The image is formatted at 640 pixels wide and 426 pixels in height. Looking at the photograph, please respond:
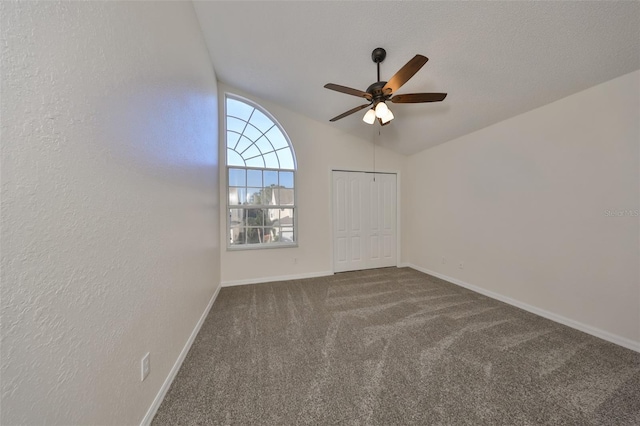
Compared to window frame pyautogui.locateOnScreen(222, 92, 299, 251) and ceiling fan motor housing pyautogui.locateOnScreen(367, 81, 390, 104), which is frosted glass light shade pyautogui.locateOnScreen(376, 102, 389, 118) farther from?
window frame pyautogui.locateOnScreen(222, 92, 299, 251)

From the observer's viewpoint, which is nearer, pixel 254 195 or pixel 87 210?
pixel 87 210

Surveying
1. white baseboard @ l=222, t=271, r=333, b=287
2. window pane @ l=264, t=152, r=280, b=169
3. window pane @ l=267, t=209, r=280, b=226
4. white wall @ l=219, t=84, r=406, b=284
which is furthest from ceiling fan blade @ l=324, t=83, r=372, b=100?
white baseboard @ l=222, t=271, r=333, b=287

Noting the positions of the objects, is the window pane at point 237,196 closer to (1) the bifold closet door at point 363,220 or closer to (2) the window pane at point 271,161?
(2) the window pane at point 271,161

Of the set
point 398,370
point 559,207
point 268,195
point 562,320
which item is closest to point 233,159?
point 268,195

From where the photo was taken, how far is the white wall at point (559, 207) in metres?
1.81

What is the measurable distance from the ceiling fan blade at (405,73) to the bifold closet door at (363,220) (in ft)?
6.87

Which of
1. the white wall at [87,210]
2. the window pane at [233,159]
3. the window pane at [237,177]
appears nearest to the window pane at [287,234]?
the window pane at [237,177]

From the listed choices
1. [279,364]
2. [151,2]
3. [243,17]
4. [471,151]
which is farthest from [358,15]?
[279,364]

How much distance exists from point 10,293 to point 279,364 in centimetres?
153

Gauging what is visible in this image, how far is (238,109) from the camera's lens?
136 inches

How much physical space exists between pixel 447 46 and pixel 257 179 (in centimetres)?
294

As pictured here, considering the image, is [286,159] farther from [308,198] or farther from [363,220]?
[363,220]

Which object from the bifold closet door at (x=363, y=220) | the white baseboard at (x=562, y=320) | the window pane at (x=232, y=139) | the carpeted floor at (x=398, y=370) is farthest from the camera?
the bifold closet door at (x=363, y=220)

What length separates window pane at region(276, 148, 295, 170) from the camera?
3631 millimetres
